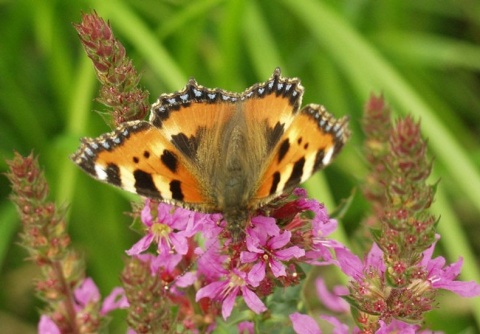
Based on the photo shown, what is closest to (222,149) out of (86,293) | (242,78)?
(86,293)

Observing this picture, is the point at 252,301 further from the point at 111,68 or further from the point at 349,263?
the point at 111,68

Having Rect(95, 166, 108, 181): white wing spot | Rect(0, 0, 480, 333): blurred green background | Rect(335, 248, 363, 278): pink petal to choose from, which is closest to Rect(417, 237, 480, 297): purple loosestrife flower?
Rect(335, 248, 363, 278): pink petal

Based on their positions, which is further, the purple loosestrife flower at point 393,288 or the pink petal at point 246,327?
the pink petal at point 246,327

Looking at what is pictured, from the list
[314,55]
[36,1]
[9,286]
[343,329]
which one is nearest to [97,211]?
[9,286]

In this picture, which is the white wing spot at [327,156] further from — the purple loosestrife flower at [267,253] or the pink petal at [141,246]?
the pink petal at [141,246]

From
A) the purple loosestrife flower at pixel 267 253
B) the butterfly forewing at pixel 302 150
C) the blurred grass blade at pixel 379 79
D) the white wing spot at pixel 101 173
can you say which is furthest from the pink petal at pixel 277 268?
the blurred grass blade at pixel 379 79

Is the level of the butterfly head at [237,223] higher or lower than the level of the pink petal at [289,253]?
higher
